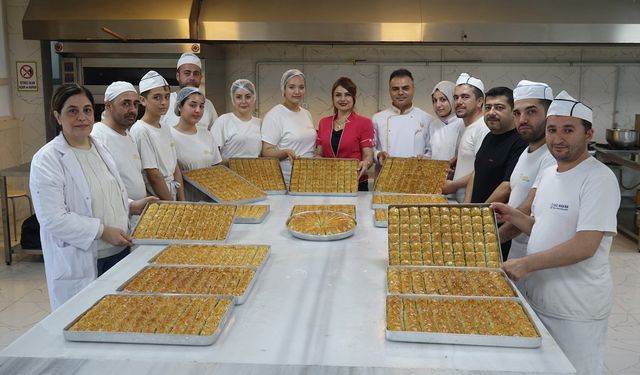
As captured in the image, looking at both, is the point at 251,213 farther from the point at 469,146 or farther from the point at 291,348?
the point at 291,348

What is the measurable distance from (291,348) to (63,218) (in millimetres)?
1291

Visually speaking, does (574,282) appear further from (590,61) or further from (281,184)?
(590,61)

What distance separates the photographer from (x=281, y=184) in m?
3.71

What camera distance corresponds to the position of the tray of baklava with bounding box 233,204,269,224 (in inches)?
116

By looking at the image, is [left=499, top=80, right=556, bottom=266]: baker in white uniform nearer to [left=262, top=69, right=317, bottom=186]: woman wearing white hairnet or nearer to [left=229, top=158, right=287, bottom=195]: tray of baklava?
[left=229, top=158, right=287, bottom=195]: tray of baklava

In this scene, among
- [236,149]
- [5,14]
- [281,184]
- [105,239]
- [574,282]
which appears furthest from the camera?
[5,14]

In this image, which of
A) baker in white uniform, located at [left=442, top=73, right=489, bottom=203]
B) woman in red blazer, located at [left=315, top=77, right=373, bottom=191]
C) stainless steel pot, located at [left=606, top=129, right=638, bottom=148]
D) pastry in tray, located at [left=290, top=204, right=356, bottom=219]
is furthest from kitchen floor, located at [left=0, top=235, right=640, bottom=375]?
woman in red blazer, located at [left=315, top=77, right=373, bottom=191]

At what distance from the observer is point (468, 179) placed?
350cm

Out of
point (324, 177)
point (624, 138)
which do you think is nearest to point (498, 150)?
point (324, 177)

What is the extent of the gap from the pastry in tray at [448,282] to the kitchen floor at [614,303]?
4.84ft

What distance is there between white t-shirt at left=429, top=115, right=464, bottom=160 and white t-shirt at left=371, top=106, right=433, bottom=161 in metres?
0.14

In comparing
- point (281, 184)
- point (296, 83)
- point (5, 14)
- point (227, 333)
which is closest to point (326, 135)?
point (296, 83)

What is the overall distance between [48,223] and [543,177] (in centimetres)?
200

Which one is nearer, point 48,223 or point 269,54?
point 48,223
